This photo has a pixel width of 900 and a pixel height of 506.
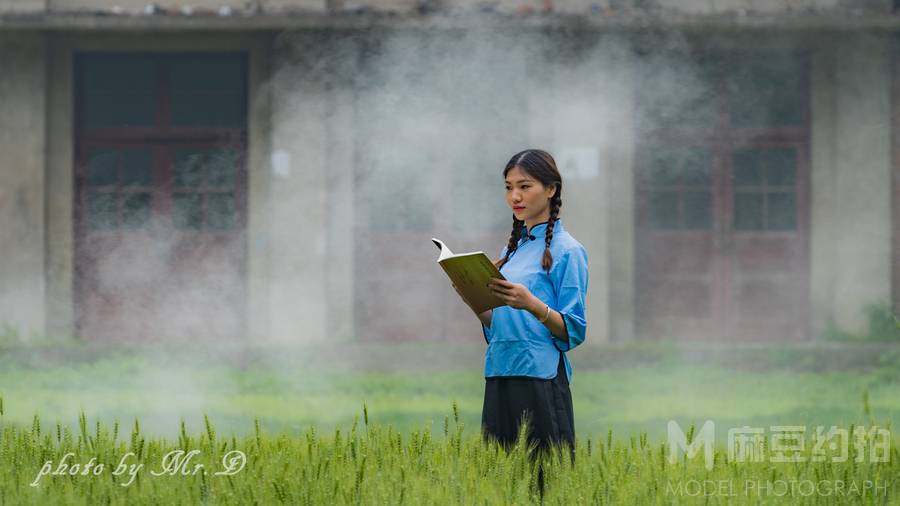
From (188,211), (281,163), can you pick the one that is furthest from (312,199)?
(188,211)

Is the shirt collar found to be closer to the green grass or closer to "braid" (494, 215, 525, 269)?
"braid" (494, 215, 525, 269)

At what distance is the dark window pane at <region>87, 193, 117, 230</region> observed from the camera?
42.9 ft

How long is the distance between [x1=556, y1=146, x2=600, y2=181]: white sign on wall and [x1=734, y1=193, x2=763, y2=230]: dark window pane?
1.41 meters

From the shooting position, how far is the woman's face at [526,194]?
4.33 m

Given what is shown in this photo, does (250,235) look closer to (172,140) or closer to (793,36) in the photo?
(172,140)

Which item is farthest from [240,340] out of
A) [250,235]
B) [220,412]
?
[220,412]

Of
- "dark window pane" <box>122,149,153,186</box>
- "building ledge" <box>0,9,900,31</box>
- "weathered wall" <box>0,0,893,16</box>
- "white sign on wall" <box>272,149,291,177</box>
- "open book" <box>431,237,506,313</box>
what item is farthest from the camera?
"dark window pane" <box>122,149,153,186</box>

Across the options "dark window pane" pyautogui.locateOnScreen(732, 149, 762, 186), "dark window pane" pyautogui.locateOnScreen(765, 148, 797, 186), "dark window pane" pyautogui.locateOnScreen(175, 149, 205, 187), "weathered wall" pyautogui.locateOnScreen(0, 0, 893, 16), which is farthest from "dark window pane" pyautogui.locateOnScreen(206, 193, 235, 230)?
"dark window pane" pyautogui.locateOnScreen(765, 148, 797, 186)

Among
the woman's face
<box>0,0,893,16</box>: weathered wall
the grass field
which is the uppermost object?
<box>0,0,893,16</box>: weathered wall

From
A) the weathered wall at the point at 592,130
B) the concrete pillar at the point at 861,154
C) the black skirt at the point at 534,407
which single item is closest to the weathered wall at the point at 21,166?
the weathered wall at the point at 592,130

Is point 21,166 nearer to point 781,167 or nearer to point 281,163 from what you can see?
point 281,163

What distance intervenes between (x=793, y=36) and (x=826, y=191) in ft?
4.61

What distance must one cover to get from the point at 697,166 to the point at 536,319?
8.98 m

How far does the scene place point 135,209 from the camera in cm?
1304
